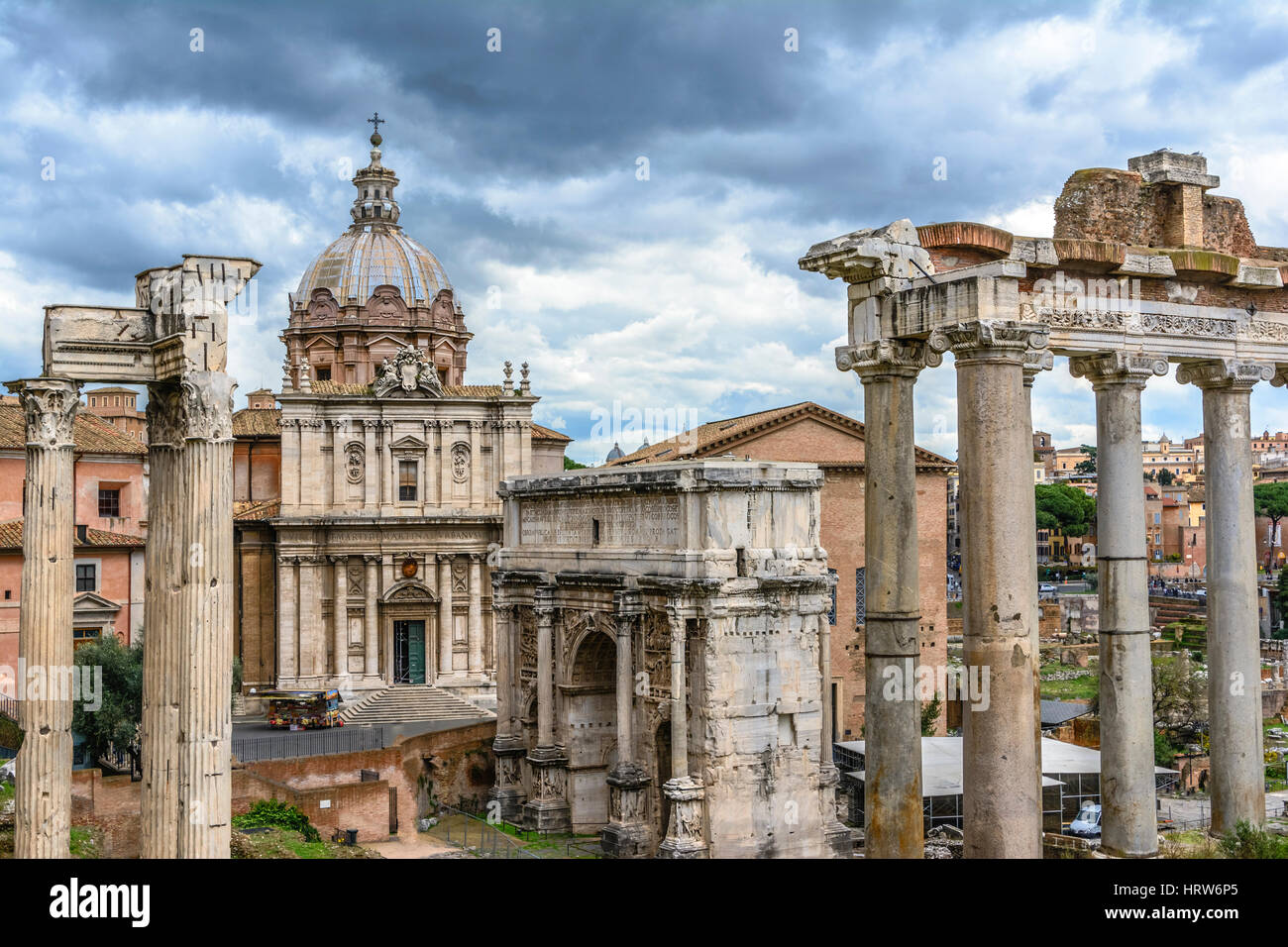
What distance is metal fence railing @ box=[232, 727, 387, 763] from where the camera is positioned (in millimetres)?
35031

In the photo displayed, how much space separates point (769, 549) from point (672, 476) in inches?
108

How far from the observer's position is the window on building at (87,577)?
119 feet

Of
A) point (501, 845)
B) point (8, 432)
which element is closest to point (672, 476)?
point (501, 845)

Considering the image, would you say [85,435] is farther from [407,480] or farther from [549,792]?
[549,792]

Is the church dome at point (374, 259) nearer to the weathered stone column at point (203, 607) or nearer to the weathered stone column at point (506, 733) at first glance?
the weathered stone column at point (506, 733)

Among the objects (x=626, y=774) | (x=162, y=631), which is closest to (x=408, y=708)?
(x=626, y=774)

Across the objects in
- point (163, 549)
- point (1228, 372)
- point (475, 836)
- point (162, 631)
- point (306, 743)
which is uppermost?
point (1228, 372)

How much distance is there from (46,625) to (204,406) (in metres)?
3.22

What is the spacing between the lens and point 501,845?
102ft

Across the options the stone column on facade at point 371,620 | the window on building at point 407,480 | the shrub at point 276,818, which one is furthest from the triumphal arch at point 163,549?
the window on building at point 407,480

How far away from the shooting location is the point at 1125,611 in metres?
14.4

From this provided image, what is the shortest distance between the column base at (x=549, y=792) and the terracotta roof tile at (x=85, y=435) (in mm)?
14716

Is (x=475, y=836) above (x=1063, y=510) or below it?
below
